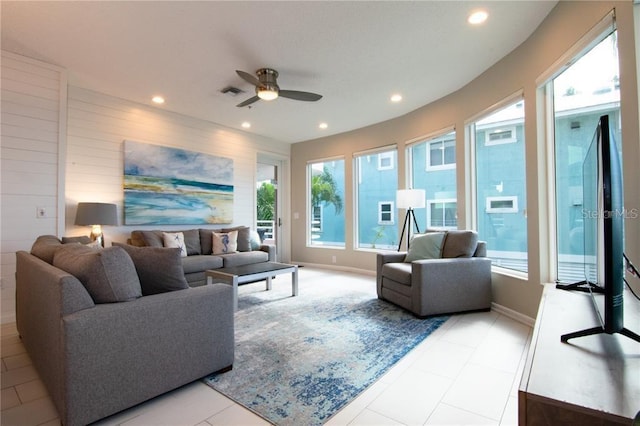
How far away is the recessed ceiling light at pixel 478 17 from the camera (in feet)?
8.30

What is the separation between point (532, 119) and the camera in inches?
115

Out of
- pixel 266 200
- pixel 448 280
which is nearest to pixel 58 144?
pixel 266 200

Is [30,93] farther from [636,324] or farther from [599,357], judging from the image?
[636,324]

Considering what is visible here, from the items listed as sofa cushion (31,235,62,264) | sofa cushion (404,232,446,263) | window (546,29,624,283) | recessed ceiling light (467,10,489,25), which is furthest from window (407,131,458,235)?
sofa cushion (31,235,62,264)

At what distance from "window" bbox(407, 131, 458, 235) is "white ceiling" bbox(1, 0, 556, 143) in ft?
2.47

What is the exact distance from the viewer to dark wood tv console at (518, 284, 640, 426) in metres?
0.85

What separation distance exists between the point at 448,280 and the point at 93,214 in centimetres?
414

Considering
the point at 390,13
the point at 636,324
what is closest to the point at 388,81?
the point at 390,13

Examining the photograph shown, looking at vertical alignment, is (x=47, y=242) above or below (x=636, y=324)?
above

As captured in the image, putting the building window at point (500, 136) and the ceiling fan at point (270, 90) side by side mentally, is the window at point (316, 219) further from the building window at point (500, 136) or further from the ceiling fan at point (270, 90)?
the building window at point (500, 136)

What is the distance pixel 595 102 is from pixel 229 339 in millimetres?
3125

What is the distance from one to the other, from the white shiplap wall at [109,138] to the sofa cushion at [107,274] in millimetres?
2810

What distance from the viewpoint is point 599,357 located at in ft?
3.70

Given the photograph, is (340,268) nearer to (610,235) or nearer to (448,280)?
(448,280)
